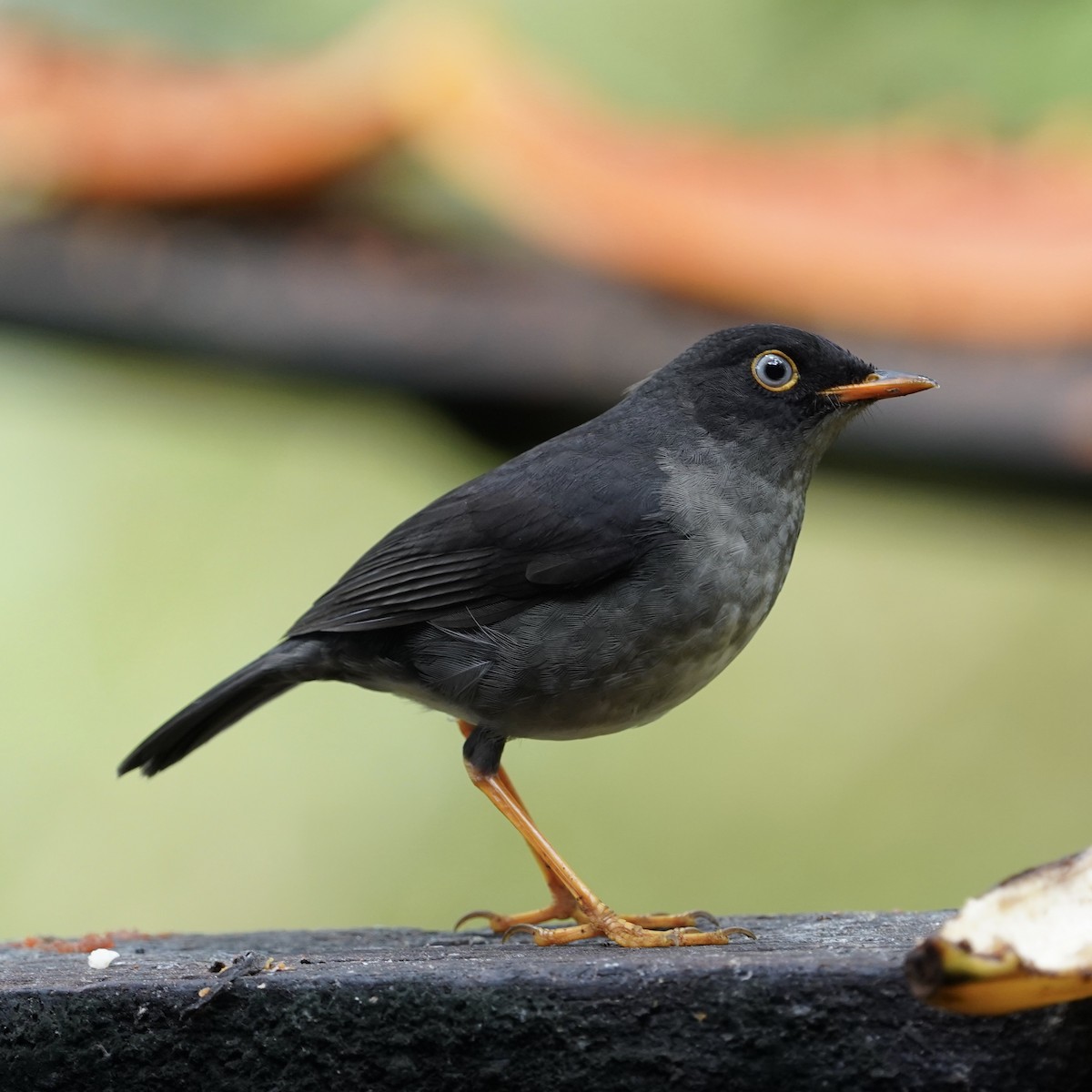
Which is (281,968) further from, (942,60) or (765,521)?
(942,60)

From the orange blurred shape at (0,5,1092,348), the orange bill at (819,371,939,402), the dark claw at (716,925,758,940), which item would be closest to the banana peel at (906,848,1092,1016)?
the dark claw at (716,925,758,940)

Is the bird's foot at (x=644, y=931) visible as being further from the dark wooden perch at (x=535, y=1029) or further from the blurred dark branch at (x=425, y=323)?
the blurred dark branch at (x=425, y=323)

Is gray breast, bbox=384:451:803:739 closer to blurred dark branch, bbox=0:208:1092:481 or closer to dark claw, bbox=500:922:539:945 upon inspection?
dark claw, bbox=500:922:539:945

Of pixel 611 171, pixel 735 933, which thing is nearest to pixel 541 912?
pixel 735 933

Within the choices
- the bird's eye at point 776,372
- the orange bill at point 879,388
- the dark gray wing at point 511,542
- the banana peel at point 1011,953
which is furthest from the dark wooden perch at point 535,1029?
the bird's eye at point 776,372

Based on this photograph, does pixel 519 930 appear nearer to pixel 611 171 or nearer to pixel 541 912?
pixel 541 912

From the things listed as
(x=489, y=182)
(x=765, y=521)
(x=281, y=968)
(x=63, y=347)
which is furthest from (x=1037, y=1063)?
(x=63, y=347)
